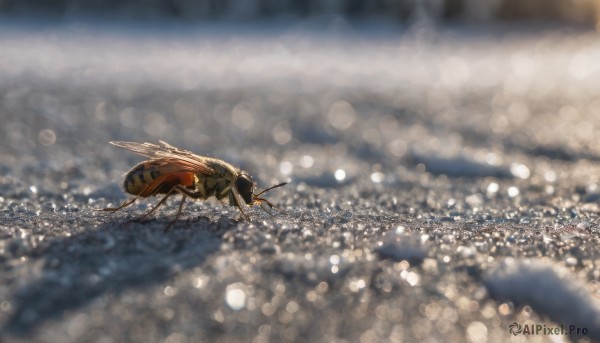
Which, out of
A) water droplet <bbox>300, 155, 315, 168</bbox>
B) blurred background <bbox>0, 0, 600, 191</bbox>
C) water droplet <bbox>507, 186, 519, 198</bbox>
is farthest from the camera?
blurred background <bbox>0, 0, 600, 191</bbox>

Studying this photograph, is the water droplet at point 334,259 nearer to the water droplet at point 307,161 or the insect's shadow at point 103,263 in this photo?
the insect's shadow at point 103,263

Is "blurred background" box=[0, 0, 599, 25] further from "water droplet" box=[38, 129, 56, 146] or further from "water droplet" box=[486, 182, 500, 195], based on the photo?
"water droplet" box=[486, 182, 500, 195]

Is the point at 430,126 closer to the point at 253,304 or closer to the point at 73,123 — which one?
the point at 73,123

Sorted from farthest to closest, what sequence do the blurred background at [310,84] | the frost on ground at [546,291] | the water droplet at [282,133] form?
the water droplet at [282,133] → the blurred background at [310,84] → the frost on ground at [546,291]

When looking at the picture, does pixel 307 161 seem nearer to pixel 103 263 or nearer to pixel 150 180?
pixel 150 180

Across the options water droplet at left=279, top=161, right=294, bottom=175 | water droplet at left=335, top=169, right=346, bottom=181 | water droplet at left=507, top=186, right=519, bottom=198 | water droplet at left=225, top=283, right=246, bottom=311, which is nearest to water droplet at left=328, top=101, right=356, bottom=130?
water droplet at left=279, top=161, right=294, bottom=175

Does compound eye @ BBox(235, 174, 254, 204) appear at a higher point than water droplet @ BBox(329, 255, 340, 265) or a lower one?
lower

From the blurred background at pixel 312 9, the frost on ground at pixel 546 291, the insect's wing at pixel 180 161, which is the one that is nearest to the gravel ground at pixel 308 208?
the frost on ground at pixel 546 291
